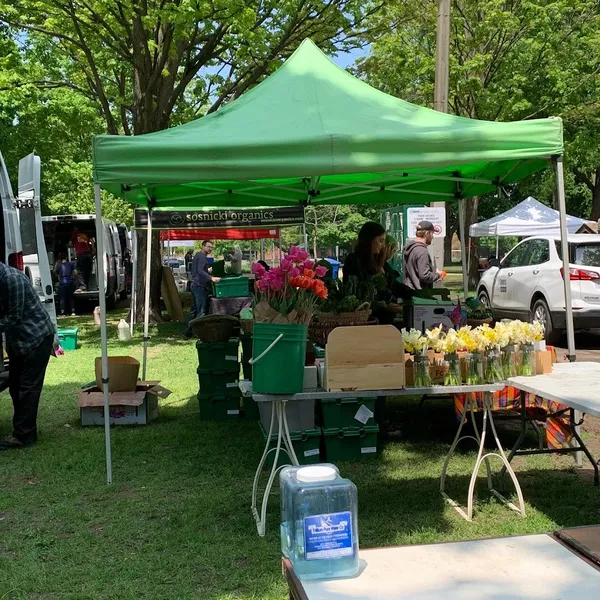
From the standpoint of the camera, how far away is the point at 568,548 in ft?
7.02

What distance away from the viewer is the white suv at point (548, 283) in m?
10.3

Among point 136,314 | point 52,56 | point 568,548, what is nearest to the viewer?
point 568,548

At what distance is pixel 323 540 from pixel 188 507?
2.71m

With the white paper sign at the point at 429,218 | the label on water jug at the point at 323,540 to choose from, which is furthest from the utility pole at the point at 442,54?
the label on water jug at the point at 323,540

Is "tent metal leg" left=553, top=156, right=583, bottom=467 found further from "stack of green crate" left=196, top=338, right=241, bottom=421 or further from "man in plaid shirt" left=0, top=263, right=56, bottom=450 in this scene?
"man in plaid shirt" left=0, top=263, right=56, bottom=450

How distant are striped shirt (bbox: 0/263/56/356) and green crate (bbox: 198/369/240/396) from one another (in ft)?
4.90

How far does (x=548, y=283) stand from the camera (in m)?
10.9

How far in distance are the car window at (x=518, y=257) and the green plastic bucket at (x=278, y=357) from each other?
9.09 metres

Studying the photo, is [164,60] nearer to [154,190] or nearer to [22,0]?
[22,0]

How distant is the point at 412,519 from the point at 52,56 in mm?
15174

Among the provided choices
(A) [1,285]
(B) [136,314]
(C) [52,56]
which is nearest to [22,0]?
(C) [52,56]

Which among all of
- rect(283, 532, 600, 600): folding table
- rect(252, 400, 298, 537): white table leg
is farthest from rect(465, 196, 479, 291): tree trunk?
rect(283, 532, 600, 600): folding table

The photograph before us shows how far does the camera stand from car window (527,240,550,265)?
1146 cm

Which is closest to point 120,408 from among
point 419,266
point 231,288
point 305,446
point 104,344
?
point 104,344
